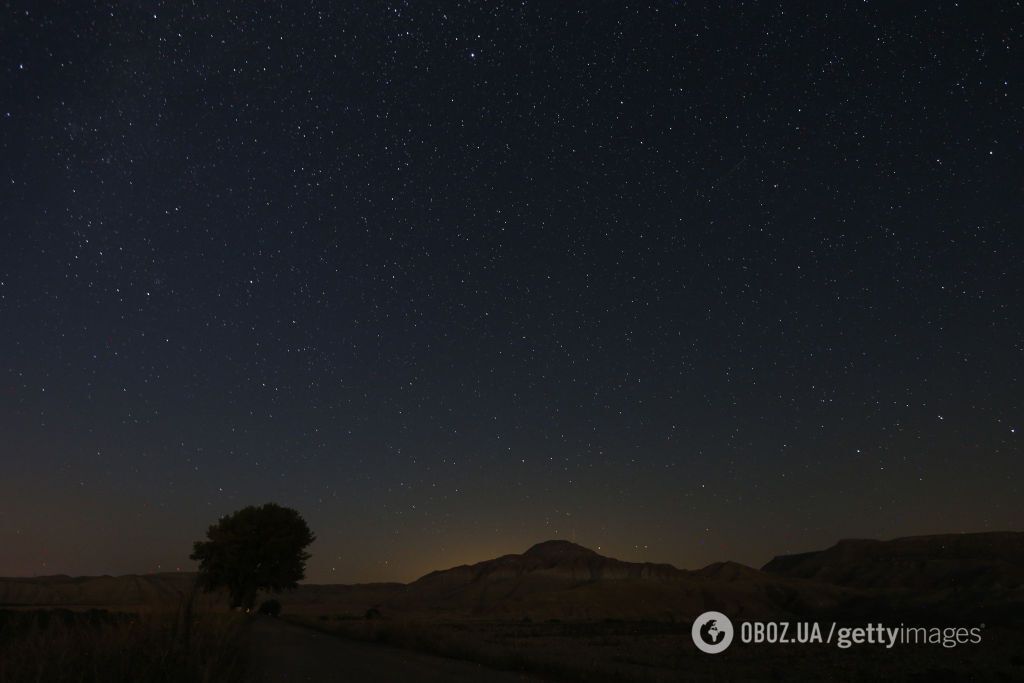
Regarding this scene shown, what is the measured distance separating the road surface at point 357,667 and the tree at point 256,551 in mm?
44074

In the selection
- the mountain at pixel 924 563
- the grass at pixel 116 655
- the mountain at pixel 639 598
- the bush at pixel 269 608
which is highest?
the mountain at pixel 924 563

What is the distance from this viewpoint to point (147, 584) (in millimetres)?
178125

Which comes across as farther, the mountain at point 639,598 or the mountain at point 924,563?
the mountain at point 924,563

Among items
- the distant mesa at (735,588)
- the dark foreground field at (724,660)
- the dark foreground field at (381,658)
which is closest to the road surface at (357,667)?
the dark foreground field at (381,658)

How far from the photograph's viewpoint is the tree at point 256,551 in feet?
218

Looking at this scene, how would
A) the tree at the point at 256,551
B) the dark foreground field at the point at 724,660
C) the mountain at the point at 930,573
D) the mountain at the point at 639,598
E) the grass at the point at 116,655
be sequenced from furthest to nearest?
the mountain at the point at 639,598 → the mountain at the point at 930,573 → the tree at the point at 256,551 → the dark foreground field at the point at 724,660 → the grass at the point at 116,655

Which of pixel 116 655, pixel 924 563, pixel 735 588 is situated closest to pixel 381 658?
pixel 116 655

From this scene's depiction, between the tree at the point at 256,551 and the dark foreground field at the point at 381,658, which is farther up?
the tree at the point at 256,551

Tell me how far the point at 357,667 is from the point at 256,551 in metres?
52.7

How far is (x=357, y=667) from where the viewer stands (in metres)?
18.4

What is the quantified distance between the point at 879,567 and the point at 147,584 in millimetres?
145612

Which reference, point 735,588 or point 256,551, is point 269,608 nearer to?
point 256,551

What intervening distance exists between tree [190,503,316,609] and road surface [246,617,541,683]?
4407cm

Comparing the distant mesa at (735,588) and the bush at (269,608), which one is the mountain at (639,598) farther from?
the bush at (269,608)
